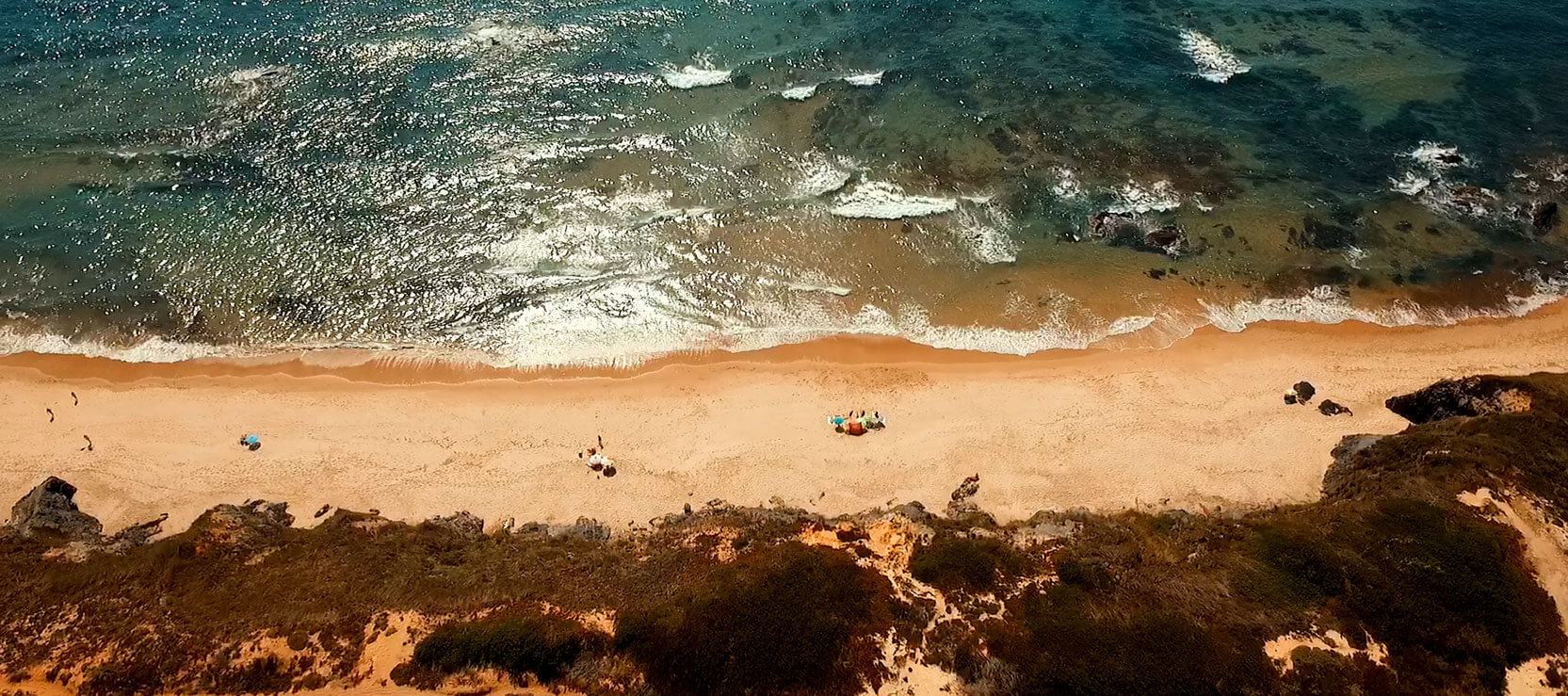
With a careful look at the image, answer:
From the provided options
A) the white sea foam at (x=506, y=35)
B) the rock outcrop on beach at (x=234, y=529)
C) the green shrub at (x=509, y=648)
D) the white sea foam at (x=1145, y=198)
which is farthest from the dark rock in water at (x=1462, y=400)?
the white sea foam at (x=506, y=35)

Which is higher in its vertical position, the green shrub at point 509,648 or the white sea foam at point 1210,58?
the white sea foam at point 1210,58

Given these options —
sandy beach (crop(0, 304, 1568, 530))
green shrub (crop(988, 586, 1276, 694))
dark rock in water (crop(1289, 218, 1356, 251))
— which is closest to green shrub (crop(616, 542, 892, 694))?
green shrub (crop(988, 586, 1276, 694))

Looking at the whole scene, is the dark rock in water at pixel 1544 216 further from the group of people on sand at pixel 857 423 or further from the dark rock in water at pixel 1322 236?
the group of people on sand at pixel 857 423

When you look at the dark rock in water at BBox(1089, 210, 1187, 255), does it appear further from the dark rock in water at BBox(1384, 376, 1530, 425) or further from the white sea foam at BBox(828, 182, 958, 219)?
the dark rock in water at BBox(1384, 376, 1530, 425)

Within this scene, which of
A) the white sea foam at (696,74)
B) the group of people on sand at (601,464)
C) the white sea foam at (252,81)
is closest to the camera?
the group of people on sand at (601,464)

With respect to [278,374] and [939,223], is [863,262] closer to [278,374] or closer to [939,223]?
[939,223]

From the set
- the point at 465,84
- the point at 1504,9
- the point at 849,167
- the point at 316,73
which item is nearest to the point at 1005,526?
the point at 849,167

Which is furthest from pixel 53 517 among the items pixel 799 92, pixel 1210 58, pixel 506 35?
pixel 1210 58

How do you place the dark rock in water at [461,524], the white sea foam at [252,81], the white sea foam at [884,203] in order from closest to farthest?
the dark rock in water at [461,524]
the white sea foam at [884,203]
the white sea foam at [252,81]

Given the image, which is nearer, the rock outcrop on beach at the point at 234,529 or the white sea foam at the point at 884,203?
the rock outcrop on beach at the point at 234,529
